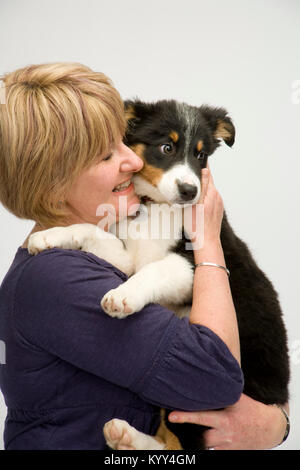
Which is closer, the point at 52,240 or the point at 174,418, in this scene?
the point at 174,418

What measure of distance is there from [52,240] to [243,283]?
31.0 inches

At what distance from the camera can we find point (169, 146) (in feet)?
6.87

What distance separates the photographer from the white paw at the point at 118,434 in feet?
5.07

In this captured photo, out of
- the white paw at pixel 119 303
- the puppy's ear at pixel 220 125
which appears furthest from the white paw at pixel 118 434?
the puppy's ear at pixel 220 125

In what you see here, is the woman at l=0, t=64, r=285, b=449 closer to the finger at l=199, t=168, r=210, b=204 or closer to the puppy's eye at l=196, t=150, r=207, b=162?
the finger at l=199, t=168, r=210, b=204

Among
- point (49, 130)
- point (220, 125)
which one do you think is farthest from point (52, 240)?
point (220, 125)

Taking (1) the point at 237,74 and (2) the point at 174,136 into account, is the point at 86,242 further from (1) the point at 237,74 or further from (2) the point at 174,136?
(1) the point at 237,74

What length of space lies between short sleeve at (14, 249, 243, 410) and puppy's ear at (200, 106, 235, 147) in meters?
1.12

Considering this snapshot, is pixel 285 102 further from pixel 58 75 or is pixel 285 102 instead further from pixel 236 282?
pixel 58 75

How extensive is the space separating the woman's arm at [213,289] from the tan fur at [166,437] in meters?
0.37

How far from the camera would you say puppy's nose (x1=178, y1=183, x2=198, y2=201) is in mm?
1896

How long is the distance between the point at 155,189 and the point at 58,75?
598 mm

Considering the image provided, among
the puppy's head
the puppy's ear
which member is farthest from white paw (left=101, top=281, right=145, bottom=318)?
the puppy's ear
